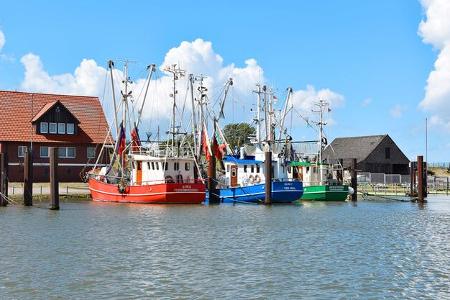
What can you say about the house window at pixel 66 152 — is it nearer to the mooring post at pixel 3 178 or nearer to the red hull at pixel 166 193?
the red hull at pixel 166 193

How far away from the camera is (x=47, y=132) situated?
76.2m

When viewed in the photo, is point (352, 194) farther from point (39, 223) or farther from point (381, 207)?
point (39, 223)

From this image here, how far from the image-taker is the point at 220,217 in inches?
1810

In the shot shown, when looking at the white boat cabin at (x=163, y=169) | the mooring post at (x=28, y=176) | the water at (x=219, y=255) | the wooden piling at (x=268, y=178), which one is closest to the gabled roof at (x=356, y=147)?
the wooden piling at (x=268, y=178)

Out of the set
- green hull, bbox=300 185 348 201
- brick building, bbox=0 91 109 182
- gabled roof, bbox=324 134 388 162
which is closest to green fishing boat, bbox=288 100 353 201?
green hull, bbox=300 185 348 201

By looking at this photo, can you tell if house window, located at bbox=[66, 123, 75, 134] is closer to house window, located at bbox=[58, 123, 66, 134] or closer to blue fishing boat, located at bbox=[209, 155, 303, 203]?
house window, located at bbox=[58, 123, 66, 134]

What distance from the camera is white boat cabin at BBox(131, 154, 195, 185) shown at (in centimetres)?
5625

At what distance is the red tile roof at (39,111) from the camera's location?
245 feet

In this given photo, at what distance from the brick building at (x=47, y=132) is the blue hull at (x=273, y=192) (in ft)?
65.4

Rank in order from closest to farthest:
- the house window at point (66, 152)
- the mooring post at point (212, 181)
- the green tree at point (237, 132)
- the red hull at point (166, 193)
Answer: the red hull at point (166, 193), the mooring post at point (212, 181), the house window at point (66, 152), the green tree at point (237, 132)

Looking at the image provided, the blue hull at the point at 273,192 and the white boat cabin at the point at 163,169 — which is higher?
the white boat cabin at the point at 163,169

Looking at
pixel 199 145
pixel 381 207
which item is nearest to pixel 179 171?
pixel 199 145

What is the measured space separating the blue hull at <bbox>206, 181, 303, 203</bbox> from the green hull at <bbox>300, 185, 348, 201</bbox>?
15.5 feet

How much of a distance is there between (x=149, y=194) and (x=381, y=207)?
770 inches
